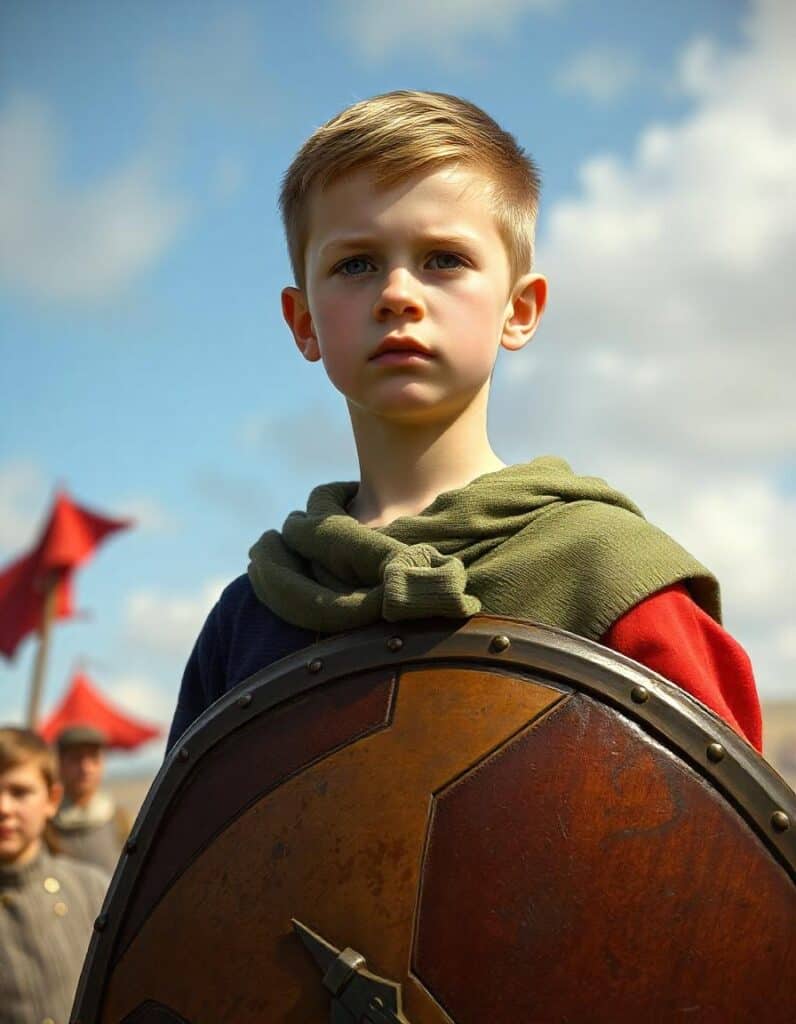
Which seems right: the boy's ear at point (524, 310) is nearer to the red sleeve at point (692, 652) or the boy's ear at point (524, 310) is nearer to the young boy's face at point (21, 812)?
the red sleeve at point (692, 652)

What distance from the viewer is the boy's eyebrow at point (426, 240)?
2.13m

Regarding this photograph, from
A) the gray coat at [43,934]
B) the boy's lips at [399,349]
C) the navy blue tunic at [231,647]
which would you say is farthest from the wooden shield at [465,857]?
the gray coat at [43,934]

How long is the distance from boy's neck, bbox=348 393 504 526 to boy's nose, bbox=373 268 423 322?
0.64 feet

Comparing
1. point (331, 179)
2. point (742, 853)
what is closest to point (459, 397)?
point (331, 179)

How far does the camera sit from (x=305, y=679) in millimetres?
2012

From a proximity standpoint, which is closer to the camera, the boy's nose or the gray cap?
the boy's nose

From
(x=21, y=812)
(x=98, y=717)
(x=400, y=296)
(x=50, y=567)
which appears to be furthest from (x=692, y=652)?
(x=98, y=717)

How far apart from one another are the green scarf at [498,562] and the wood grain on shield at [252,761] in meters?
0.12

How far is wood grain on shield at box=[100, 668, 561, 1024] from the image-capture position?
5.94ft

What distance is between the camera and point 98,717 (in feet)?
76.2

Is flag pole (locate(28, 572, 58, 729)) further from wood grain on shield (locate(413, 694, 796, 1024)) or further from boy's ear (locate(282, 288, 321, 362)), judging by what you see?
wood grain on shield (locate(413, 694, 796, 1024))

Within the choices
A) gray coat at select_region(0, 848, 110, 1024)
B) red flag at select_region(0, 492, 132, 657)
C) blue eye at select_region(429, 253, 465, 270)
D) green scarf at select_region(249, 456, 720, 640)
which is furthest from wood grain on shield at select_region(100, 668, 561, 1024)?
red flag at select_region(0, 492, 132, 657)

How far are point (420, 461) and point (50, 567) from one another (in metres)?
17.2

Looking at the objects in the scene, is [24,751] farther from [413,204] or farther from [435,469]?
[413,204]
